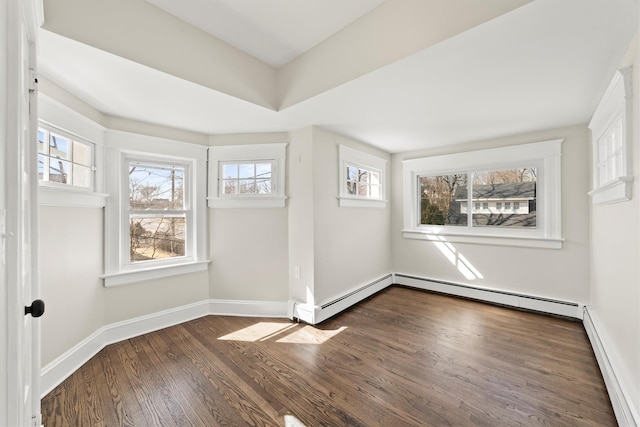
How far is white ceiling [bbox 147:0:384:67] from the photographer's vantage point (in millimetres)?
1649

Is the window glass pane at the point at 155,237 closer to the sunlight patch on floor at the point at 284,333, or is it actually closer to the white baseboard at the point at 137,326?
the white baseboard at the point at 137,326

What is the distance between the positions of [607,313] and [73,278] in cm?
414

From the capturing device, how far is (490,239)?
134 inches

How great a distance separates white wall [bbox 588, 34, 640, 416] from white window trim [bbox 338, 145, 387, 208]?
223 cm

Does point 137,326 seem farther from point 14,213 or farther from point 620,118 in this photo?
point 620,118

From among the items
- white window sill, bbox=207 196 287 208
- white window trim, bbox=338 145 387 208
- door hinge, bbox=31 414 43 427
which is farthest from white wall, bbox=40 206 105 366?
white window trim, bbox=338 145 387 208

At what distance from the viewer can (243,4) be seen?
165cm

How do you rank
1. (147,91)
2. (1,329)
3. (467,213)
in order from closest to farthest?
(1,329), (147,91), (467,213)

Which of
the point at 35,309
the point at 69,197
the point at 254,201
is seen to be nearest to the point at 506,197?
the point at 254,201

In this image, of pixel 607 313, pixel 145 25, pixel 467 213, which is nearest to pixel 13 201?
pixel 145 25

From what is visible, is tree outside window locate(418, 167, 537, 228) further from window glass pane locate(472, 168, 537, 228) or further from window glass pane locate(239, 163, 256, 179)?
window glass pane locate(239, 163, 256, 179)

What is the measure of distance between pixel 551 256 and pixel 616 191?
5.46 feet

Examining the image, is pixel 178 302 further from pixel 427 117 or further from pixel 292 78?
pixel 427 117

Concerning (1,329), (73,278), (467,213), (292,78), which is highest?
(292,78)
